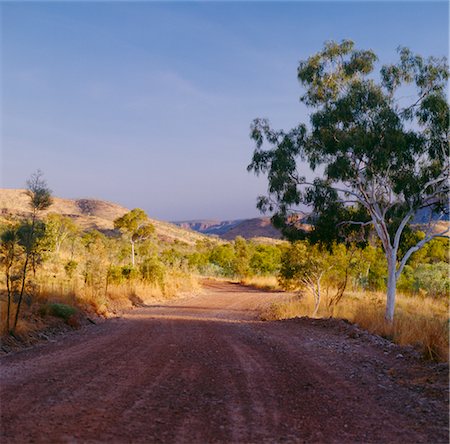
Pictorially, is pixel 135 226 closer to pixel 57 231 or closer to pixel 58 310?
pixel 57 231

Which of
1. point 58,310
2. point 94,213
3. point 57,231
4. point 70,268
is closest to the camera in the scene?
point 58,310

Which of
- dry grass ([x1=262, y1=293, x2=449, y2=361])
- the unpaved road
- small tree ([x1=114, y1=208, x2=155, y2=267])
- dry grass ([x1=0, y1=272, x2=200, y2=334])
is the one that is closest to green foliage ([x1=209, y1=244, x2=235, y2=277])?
small tree ([x1=114, y1=208, x2=155, y2=267])

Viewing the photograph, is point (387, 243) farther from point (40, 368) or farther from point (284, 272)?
point (40, 368)

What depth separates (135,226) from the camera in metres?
43.1

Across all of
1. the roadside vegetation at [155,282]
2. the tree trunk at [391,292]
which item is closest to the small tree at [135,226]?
the roadside vegetation at [155,282]

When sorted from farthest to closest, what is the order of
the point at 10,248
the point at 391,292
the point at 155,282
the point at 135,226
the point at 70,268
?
1. the point at 135,226
2. the point at 155,282
3. the point at 70,268
4. the point at 391,292
5. the point at 10,248

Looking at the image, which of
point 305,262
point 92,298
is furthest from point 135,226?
point 92,298

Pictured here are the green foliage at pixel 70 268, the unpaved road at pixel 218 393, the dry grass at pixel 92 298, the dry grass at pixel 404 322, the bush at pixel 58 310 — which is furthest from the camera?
the green foliage at pixel 70 268

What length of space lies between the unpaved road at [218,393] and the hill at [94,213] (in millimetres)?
86200

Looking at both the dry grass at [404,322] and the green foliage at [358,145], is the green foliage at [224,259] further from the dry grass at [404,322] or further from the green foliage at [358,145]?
the green foliage at [358,145]

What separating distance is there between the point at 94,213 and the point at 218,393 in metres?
130

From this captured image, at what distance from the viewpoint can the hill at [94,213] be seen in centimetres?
10156

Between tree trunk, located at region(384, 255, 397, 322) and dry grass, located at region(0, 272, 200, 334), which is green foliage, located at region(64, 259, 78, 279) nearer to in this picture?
dry grass, located at region(0, 272, 200, 334)

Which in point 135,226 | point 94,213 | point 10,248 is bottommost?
point 10,248
